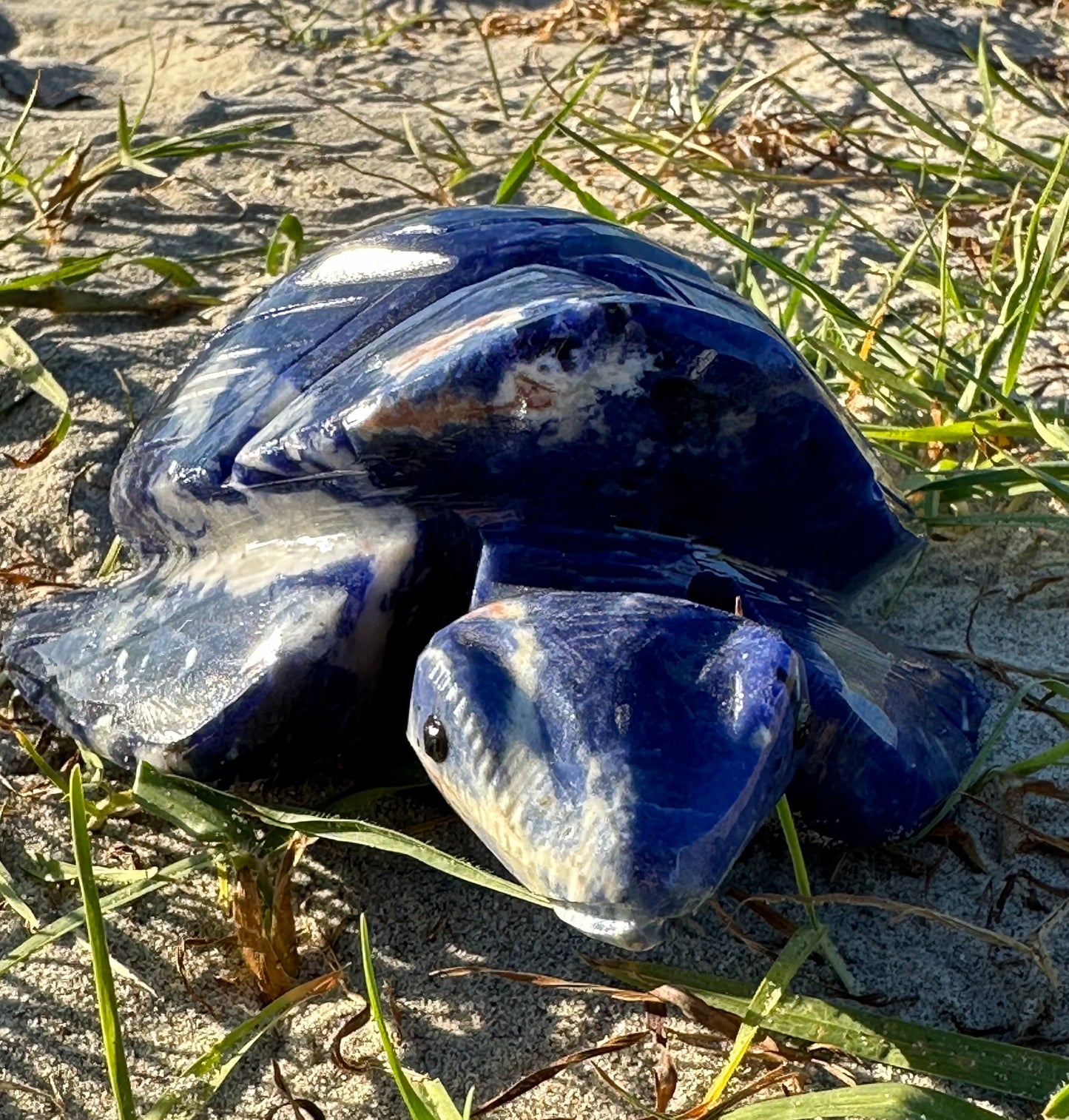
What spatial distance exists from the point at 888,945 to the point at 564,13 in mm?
3027

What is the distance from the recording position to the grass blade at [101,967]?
1.16m

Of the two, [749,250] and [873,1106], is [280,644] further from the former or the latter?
[749,250]

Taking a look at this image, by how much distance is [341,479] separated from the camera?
4.78 feet

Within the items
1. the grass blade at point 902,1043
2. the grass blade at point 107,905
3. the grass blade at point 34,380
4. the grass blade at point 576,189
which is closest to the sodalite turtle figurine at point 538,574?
the grass blade at point 107,905

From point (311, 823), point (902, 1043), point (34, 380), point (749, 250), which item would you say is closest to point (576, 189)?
point (749, 250)

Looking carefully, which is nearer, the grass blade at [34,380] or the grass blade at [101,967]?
the grass blade at [101,967]

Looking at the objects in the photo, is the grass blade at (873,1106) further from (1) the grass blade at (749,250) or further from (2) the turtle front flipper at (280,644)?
(1) the grass blade at (749,250)

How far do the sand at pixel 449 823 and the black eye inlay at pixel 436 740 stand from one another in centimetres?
27

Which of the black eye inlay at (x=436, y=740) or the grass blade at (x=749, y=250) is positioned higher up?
the grass blade at (x=749, y=250)

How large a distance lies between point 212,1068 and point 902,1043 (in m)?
0.61

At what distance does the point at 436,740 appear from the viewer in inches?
49.6

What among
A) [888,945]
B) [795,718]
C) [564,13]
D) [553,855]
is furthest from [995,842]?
[564,13]

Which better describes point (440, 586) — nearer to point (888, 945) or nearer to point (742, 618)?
point (742, 618)

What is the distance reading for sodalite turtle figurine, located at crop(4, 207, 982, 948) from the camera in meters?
1.18
